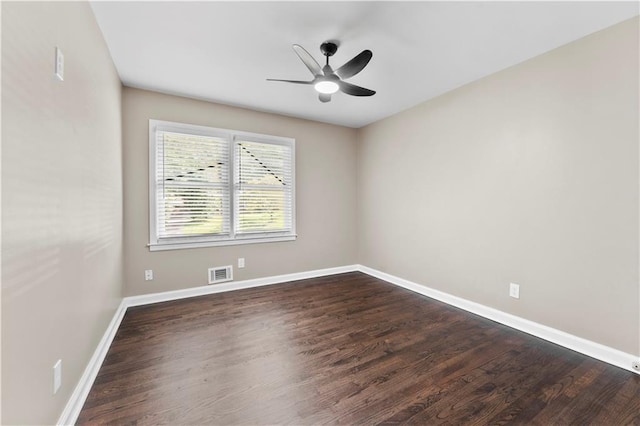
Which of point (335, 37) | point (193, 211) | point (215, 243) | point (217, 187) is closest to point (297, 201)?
point (217, 187)

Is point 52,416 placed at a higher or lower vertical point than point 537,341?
higher

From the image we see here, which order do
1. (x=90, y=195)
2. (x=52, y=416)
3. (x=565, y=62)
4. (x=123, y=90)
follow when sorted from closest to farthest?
1. (x=52, y=416)
2. (x=90, y=195)
3. (x=565, y=62)
4. (x=123, y=90)

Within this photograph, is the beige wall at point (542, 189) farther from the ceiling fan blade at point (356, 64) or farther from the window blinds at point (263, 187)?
the window blinds at point (263, 187)

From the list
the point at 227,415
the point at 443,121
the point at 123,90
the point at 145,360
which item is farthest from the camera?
the point at 443,121

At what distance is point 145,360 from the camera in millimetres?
2088

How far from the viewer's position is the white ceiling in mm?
1928

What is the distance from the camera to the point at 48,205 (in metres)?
1.27

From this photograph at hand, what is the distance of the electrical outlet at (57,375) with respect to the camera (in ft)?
4.36

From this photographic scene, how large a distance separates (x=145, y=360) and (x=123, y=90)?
2.92 metres

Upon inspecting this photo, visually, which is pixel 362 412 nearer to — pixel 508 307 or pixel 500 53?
pixel 508 307

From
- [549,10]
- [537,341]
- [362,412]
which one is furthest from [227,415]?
[549,10]

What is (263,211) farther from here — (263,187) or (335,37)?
(335,37)

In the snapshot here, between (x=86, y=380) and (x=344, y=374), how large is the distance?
5.54 ft

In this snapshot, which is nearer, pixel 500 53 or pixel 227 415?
pixel 227 415
